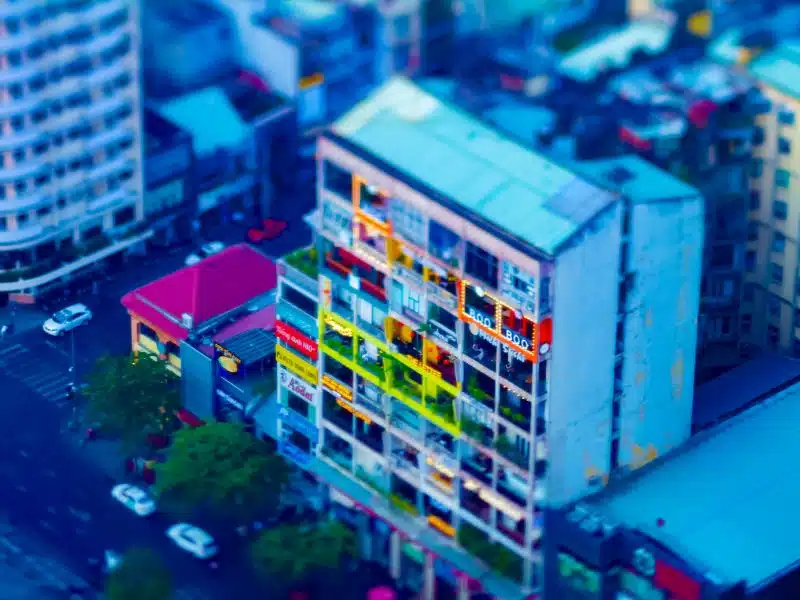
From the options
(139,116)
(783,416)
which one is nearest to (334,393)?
(783,416)

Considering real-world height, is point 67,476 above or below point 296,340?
below

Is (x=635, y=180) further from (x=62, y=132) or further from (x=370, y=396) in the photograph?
(x=62, y=132)

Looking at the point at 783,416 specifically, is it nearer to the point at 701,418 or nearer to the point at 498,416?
the point at 701,418

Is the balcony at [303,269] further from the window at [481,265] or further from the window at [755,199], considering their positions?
the window at [755,199]

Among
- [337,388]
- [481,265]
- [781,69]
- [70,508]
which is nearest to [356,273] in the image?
[337,388]

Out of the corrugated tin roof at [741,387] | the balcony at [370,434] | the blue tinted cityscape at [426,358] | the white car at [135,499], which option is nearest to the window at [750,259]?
the blue tinted cityscape at [426,358]

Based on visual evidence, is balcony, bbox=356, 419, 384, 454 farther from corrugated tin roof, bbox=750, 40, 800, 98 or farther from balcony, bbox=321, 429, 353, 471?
corrugated tin roof, bbox=750, 40, 800, 98

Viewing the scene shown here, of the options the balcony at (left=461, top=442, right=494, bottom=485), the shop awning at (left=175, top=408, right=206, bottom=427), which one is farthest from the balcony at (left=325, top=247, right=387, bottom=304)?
the shop awning at (left=175, top=408, right=206, bottom=427)
